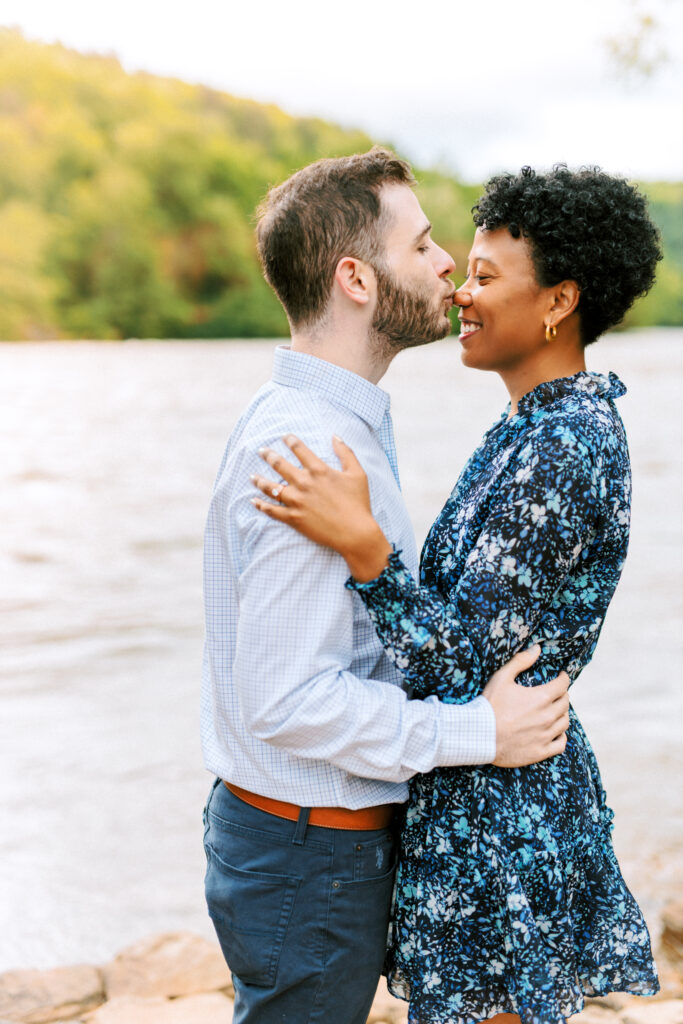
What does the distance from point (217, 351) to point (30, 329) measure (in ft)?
19.5

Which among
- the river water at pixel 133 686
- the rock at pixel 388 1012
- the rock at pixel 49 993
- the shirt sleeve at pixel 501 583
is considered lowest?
the river water at pixel 133 686

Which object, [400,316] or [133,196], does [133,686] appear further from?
[133,196]

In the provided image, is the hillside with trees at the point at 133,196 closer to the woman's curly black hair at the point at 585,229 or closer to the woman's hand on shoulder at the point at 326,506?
the woman's curly black hair at the point at 585,229

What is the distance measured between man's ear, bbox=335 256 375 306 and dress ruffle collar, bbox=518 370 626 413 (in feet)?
0.98

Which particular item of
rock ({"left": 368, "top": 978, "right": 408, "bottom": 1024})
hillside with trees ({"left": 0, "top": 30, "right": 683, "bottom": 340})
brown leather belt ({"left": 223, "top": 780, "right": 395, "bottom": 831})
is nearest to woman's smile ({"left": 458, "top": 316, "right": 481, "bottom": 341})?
brown leather belt ({"left": 223, "top": 780, "right": 395, "bottom": 831})

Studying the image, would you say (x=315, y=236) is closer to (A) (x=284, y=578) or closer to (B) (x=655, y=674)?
(A) (x=284, y=578)

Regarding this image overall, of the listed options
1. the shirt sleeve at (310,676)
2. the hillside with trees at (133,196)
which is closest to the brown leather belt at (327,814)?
the shirt sleeve at (310,676)

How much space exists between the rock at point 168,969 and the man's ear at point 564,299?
201 centimetres

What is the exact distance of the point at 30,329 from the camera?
33625 millimetres

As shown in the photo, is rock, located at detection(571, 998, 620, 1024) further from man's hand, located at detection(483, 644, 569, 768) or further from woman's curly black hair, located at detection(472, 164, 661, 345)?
woman's curly black hair, located at detection(472, 164, 661, 345)

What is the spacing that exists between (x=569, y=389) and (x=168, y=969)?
2041mm

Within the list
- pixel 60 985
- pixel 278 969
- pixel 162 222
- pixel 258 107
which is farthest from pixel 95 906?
pixel 258 107

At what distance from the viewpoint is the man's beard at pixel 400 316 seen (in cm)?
159

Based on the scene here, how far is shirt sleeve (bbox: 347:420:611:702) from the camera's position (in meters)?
1.42
